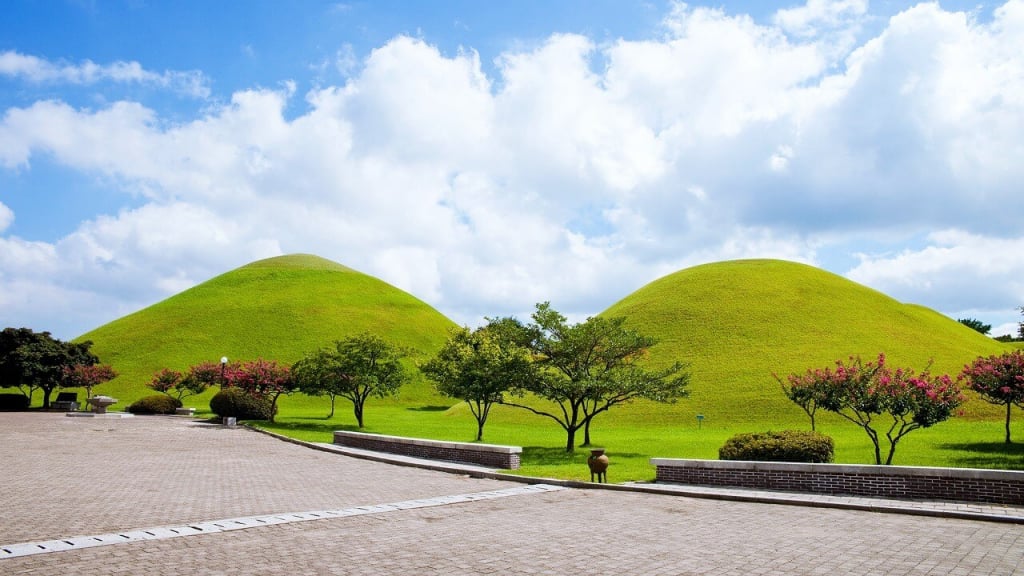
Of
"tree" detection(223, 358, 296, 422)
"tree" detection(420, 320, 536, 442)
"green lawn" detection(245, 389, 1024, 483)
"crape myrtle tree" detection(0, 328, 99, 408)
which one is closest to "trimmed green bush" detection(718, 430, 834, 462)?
"green lawn" detection(245, 389, 1024, 483)

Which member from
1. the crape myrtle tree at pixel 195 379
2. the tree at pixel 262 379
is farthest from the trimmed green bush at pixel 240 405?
the crape myrtle tree at pixel 195 379

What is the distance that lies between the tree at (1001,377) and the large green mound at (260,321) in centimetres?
7207

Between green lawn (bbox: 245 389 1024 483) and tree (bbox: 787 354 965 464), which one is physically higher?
tree (bbox: 787 354 965 464)

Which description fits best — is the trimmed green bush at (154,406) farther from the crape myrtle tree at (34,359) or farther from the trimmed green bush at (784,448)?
the trimmed green bush at (784,448)

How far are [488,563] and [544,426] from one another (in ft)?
132

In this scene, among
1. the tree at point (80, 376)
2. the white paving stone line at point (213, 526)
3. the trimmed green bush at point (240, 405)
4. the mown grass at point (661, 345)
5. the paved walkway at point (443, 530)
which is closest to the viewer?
the paved walkway at point (443, 530)

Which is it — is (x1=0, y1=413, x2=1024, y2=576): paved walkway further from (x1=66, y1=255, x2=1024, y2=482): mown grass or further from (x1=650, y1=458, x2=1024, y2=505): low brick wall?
(x1=66, y1=255, x2=1024, y2=482): mown grass

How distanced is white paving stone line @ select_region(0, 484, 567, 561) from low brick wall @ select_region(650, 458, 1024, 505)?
16.8ft

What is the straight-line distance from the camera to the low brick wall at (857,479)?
46.4 feet

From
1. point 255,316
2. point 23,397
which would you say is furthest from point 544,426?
point 255,316

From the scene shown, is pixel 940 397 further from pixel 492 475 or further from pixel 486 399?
pixel 486 399

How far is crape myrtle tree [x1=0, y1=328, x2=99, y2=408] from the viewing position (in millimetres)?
61906

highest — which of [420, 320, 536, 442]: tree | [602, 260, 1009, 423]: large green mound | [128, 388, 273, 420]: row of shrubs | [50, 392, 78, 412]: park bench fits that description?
[602, 260, 1009, 423]: large green mound

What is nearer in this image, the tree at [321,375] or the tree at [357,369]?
the tree at [357,369]
